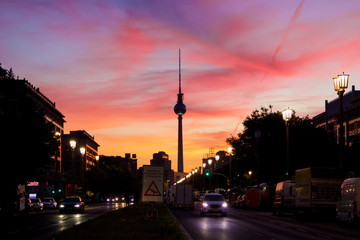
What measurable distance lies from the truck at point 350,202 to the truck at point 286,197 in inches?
518

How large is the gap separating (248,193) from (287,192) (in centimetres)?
2016

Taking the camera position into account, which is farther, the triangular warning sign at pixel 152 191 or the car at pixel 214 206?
the car at pixel 214 206

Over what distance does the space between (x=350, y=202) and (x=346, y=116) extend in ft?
285

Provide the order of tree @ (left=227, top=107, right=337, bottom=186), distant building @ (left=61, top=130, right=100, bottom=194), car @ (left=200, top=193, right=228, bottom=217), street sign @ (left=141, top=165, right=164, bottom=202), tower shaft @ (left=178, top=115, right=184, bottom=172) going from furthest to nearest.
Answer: distant building @ (left=61, top=130, right=100, bottom=194)
tower shaft @ (left=178, top=115, right=184, bottom=172)
tree @ (left=227, top=107, right=337, bottom=186)
car @ (left=200, top=193, right=228, bottom=217)
street sign @ (left=141, top=165, right=164, bottom=202)

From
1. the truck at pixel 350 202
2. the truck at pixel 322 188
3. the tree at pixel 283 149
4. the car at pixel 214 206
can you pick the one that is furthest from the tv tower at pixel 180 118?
the truck at pixel 350 202

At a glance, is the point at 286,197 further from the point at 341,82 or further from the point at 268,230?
the point at 268,230

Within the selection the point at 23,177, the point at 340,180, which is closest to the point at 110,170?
the point at 23,177

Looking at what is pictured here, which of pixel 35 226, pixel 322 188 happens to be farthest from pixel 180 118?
pixel 35 226

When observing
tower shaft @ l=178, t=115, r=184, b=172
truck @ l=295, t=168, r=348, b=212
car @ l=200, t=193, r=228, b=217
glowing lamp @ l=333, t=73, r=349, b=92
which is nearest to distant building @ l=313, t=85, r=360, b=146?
tower shaft @ l=178, t=115, r=184, b=172

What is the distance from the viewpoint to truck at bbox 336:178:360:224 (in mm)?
26672

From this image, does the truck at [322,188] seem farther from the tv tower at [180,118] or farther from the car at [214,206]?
the tv tower at [180,118]

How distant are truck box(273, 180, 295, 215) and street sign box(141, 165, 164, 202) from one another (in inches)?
806

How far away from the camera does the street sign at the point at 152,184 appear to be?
23.7 m

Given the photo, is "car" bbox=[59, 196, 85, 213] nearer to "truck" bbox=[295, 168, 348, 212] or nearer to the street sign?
"truck" bbox=[295, 168, 348, 212]
